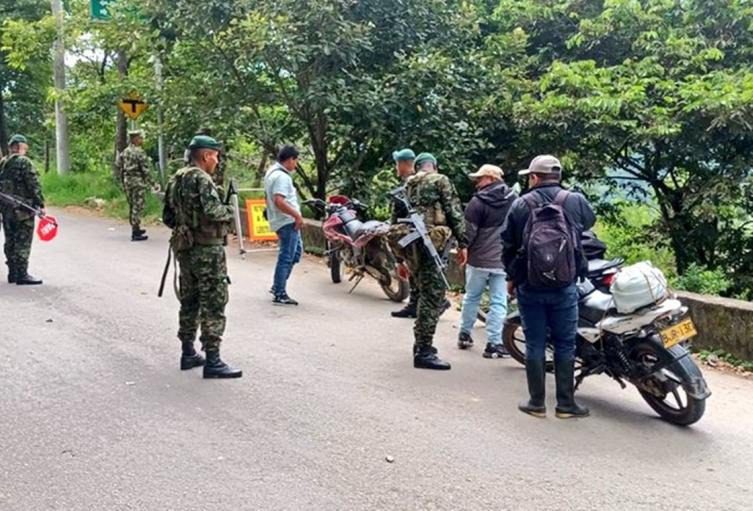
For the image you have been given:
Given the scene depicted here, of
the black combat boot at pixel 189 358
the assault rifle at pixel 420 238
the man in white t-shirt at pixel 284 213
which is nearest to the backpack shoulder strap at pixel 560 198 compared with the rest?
the assault rifle at pixel 420 238

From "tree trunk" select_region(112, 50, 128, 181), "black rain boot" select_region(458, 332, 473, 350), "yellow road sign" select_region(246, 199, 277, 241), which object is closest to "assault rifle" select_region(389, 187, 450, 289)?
"black rain boot" select_region(458, 332, 473, 350)

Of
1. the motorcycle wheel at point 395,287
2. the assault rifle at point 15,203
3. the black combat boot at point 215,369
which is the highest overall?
the assault rifle at point 15,203

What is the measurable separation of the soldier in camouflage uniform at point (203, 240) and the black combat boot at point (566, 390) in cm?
228

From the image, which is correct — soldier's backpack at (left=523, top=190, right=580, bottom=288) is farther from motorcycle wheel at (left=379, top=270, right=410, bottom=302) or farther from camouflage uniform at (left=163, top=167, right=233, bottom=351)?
motorcycle wheel at (left=379, top=270, right=410, bottom=302)

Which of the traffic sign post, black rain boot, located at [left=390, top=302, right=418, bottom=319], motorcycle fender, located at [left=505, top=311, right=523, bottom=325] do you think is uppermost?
the traffic sign post

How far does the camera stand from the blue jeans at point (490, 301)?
631 centimetres

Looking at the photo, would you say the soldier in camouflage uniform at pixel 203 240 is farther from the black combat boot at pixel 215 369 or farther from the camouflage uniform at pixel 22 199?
the camouflage uniform at pixel 22 199

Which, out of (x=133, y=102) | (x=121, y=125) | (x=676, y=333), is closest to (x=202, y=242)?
(x=676, y=333)

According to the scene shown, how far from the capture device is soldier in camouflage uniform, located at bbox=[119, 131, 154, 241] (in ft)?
40.2

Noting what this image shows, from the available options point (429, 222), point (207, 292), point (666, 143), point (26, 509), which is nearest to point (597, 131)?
point (666, 143)

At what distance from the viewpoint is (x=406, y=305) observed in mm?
7898

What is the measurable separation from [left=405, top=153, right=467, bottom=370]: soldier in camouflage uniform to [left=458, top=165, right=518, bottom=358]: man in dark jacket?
0.23m

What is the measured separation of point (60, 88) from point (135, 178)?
784 centimetres

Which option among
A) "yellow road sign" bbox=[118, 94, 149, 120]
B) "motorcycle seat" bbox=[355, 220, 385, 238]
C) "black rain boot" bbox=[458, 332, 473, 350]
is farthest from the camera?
"yellow road sign" bbox=[118, 94, 149, 120]
